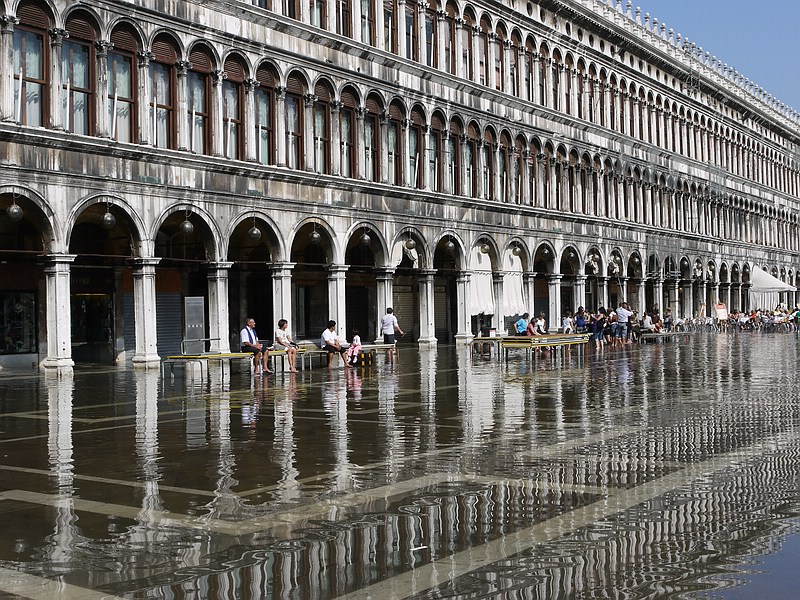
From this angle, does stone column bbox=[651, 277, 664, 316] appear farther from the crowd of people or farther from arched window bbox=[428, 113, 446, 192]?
the crowd of people

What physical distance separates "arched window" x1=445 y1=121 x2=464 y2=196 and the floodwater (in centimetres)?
2441

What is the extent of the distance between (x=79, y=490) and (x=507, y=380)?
13069mm

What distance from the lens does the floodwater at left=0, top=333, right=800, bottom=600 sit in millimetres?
5699

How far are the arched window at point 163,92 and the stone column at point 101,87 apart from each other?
166 cm

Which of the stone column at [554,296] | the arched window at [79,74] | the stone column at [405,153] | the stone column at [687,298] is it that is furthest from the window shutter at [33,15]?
the stone column at [687,298]

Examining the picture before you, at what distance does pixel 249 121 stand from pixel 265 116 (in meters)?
1.08

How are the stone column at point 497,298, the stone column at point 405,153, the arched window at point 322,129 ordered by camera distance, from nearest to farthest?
1. the arched window at point 322,129
2. the stone column at point 405,153
3. the stone column at point 497,298

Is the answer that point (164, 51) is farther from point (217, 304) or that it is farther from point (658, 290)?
point (658, 290)

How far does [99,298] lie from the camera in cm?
3023

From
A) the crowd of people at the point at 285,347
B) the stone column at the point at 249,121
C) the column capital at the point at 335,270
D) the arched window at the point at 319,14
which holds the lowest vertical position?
the crowd of people at the point at 285,347

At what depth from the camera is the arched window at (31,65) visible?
2428cm

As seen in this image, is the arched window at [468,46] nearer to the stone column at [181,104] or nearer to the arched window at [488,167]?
the arched window at [488,167]

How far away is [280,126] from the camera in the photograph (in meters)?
31.6

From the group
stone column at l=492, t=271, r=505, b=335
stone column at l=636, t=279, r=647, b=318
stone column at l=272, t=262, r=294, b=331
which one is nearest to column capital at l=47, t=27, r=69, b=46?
stone column at l=272, t=262, r=294, b=331
